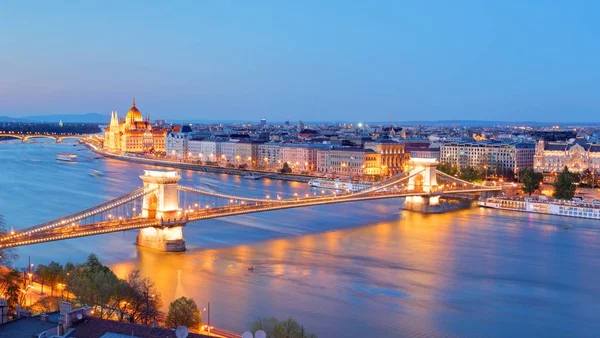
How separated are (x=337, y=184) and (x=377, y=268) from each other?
12755 millimetres

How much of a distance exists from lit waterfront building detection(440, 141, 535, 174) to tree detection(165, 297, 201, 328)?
801 inches

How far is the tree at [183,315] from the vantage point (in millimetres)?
6577

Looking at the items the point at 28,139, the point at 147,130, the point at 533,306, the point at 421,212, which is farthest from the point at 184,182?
the point at 28,139

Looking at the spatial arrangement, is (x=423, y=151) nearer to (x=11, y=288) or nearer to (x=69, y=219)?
(x=69, y=219)

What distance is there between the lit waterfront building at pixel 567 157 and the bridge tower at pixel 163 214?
17250 mm

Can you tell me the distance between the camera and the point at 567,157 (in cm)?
2567

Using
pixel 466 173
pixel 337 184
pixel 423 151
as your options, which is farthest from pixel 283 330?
pixel 423 151

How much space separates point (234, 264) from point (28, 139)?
177 feet

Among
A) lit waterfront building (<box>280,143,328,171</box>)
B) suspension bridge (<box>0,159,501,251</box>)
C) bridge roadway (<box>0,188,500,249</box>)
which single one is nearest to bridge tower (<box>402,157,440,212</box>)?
suspension bridge (<box>0,159,501,251</box>)

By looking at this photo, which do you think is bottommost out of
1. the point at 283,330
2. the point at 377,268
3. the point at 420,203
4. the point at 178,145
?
the point at 377,268

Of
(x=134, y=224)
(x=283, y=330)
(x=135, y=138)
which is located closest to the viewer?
(x=283, y=330)

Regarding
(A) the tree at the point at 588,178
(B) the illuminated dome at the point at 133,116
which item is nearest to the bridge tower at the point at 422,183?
(A) the tree at the point at 588,178

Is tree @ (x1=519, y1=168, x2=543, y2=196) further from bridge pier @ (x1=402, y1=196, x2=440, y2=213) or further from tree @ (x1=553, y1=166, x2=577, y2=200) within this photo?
bridge pier @ (x1=402, y1=196, x2=440, y2=213)

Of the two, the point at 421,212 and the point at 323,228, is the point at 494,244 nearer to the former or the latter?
the point at 323,228
